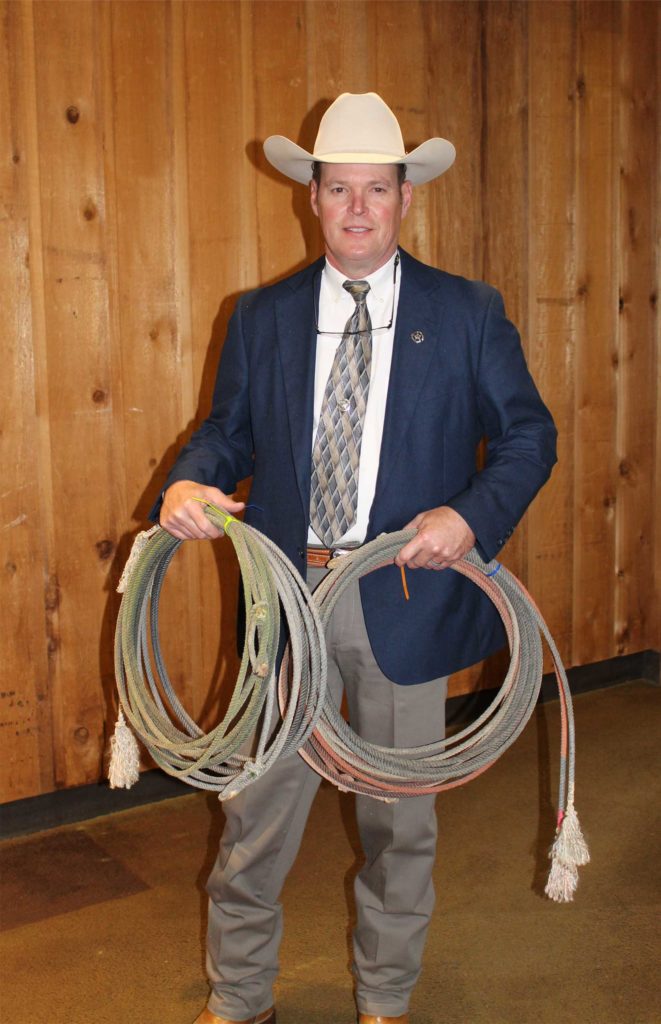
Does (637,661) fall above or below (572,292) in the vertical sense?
below

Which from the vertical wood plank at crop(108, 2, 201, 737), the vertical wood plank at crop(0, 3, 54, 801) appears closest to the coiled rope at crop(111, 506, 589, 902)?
the vertical wood plank at crop(0, 3, 54, 801)

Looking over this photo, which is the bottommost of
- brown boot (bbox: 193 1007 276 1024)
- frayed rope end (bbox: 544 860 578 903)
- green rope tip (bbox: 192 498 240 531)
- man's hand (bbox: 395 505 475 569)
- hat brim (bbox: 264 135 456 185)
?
brown boot (bbox: 193 1007 276 1024)

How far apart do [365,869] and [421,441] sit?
33.6 inches

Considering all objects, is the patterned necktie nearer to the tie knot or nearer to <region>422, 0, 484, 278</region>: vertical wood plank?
the tie knot

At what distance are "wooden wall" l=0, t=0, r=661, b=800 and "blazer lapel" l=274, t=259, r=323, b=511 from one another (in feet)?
3.62

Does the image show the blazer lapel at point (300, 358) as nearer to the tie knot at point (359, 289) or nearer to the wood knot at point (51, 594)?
the tie knot at point (359, 289)

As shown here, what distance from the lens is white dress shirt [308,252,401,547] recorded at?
211 centimetres

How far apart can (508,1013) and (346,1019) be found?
0.34m

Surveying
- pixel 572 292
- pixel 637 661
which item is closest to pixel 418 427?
pixel 572 292

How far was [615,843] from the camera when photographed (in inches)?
123

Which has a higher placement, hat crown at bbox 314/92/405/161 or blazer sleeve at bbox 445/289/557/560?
hat crown at bbox 314/92/405/161

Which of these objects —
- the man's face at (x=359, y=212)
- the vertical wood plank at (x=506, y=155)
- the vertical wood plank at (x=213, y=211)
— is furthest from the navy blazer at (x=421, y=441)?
the vertical wood plank at (x=506, y=155)

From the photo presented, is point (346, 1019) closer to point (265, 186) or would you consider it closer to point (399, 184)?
point (399, 184)

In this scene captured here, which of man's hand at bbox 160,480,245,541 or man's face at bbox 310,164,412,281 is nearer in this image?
man's hand at bbox 160,480,245,541
